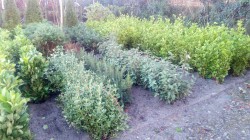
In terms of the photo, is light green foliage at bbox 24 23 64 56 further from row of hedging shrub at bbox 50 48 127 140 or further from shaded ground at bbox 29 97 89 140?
row of hedging shrub at bbox 50 48 127 140

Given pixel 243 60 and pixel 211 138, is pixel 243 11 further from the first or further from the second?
pixel 211 138

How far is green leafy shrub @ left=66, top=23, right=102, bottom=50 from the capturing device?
686cm

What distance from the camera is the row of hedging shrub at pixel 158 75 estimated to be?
4.11 m

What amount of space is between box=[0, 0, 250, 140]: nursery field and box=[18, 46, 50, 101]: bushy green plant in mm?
15

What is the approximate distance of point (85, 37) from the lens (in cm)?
696

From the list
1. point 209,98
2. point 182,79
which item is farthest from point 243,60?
point 182,79

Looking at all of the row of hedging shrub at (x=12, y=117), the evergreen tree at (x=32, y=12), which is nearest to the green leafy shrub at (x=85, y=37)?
the evergreen tree at (x=32, y=12)

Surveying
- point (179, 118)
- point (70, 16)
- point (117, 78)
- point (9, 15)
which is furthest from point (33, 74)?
point (9, 15)

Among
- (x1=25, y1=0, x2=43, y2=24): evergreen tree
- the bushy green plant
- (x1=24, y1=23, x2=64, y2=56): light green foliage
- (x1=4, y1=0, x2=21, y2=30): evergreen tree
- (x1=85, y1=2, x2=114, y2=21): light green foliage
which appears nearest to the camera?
Answer: the bushy green plant

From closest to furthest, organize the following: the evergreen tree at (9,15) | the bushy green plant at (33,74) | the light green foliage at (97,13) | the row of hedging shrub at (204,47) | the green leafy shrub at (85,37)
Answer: the bushy green plant at (33,74) → the row of hedging shrub at (204,47) → the green leafy shrub at (85,37) → the evergreen tree at (9,15) → the light green foliage at (97,13)

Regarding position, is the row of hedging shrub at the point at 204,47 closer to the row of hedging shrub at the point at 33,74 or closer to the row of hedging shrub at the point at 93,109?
the row of hedging shrub at the point at 93,109

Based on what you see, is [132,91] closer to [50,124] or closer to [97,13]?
[50,124]

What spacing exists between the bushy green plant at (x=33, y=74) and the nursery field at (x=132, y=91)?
0.01 metres

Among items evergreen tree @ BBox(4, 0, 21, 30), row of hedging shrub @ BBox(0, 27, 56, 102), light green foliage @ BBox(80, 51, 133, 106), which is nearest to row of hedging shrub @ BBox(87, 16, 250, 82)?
light green foliage @ BBox(80, 51, 133, 106)
